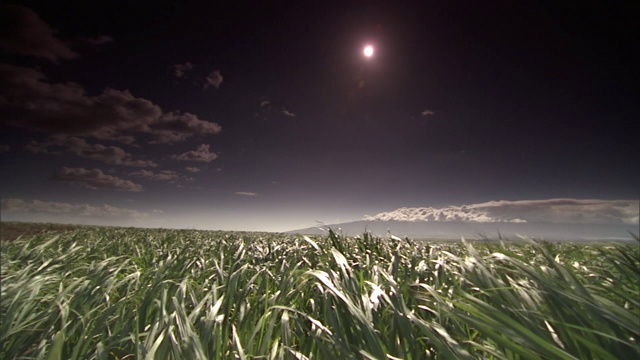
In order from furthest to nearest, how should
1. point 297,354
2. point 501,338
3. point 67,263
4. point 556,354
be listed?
point 67,263
point 297,354
point 501,338
point 556,354

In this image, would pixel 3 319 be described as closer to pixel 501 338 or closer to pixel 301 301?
pixel 301 301

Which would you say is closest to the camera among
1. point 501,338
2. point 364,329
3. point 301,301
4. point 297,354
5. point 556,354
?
point 556,354

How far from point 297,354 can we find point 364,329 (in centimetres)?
50

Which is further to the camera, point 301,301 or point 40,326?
point 301,301

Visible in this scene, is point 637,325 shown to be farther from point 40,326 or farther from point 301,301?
point 40,326

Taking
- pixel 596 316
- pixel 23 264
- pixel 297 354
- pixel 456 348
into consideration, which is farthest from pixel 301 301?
pixel 23 264

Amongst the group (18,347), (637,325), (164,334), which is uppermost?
(637,325)

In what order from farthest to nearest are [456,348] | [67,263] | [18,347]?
[67,263] → [18,347] → [456,348]

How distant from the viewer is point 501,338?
1.45 m

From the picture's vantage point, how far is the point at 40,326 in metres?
2.63

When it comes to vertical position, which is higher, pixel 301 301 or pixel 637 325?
pixel 637 325

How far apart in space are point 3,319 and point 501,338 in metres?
3.62

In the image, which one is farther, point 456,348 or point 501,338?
point 456,348

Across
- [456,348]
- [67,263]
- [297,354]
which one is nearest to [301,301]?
[297,354]
